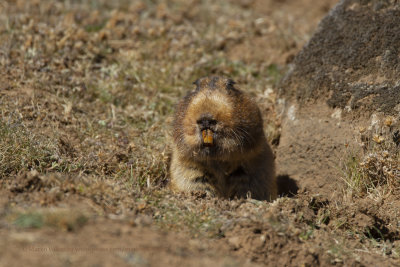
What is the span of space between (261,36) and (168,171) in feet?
11.9

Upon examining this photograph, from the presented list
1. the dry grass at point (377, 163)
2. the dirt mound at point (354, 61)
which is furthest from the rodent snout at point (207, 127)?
the dirt mound at point (354, 61)

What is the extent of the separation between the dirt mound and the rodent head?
1.25 metres

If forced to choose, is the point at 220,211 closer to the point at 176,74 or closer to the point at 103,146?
the point at 103,146

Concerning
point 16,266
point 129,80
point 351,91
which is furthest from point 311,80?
point 16,266

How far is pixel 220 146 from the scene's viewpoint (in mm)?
4707

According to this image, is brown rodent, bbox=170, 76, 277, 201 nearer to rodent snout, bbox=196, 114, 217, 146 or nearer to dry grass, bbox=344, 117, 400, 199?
rodent snout, bbox=196, 114, 217, 146

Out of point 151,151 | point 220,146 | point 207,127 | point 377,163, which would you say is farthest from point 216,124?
point 377,163

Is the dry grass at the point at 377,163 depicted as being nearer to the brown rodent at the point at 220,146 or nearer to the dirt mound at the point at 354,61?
the dirt mound at the point at 354,61

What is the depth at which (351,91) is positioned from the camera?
560 cm

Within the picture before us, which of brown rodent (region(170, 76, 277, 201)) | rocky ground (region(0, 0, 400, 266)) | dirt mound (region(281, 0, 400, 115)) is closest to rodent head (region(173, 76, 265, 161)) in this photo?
brown rodent (region(170, 76, 277, 201))

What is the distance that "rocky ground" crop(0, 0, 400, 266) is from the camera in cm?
338

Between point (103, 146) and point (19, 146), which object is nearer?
point (19, 146)

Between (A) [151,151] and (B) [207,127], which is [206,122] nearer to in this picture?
(B) [207,127]

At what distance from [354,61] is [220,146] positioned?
2122 mm
